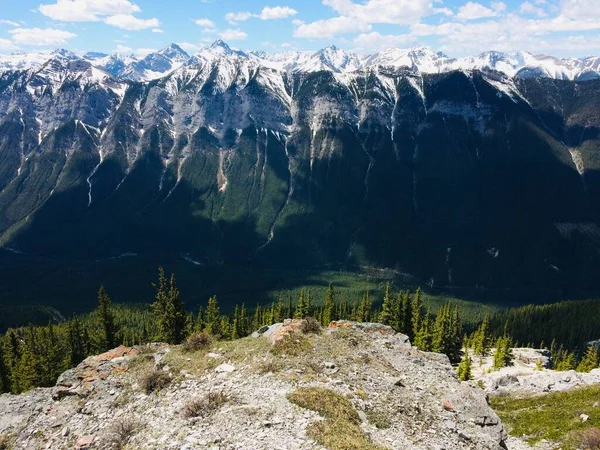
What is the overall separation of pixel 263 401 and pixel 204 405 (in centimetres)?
411

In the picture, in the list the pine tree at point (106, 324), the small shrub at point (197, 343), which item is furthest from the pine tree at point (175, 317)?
the small shrub at point (197, 343)

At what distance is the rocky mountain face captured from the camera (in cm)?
2520

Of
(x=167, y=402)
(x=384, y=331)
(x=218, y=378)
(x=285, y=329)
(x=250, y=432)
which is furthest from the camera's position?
(x=384, y=331)

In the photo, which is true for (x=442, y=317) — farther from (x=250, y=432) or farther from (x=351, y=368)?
(x=250, y=432)

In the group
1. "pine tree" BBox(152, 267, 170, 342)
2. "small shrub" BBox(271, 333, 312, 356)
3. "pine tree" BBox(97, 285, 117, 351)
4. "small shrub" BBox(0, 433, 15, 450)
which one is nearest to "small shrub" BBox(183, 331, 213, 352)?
"small shrub" BBox(271, 333, 312, 356)

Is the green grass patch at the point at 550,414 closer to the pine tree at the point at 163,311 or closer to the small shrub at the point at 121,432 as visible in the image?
the small shrub at the point at 121,432

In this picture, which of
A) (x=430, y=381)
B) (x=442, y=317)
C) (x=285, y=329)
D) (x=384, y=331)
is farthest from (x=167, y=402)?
(x=442, y=317)

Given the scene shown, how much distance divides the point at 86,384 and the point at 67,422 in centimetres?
456

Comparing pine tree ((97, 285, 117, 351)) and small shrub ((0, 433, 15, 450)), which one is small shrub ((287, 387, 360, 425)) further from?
pine tree ((97, 285, 117, 351))

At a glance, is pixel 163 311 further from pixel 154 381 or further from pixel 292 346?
pixel 292 346

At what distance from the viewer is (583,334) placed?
491 ft

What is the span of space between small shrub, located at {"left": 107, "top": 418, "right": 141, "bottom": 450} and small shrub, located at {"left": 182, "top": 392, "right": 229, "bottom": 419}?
3440 mm

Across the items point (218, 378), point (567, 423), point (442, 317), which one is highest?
point (218, 378)

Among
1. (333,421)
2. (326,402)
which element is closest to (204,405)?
(326,402)
